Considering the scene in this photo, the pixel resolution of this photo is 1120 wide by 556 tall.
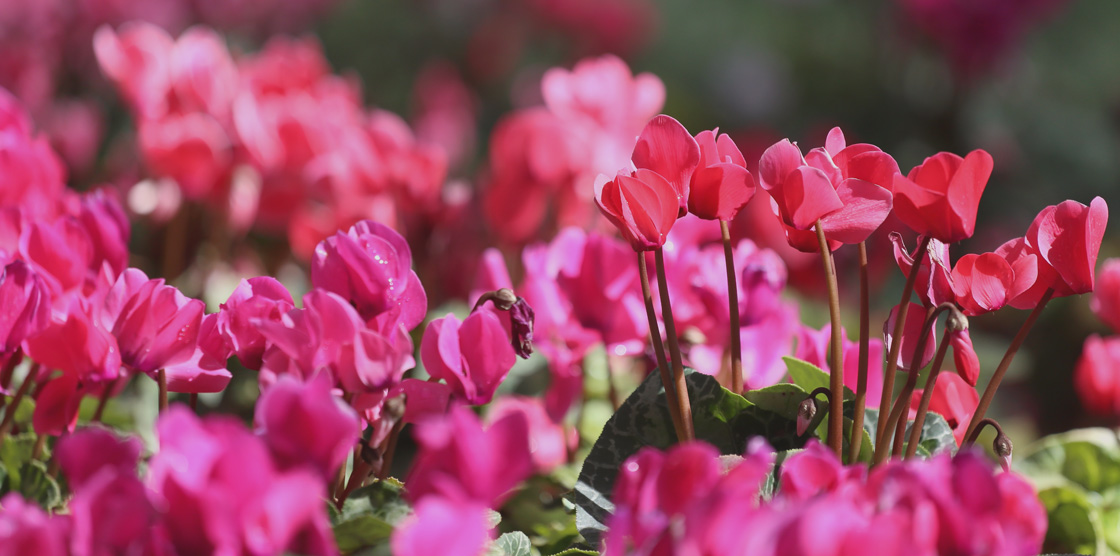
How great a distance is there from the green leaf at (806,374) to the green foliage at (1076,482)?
0.26 metres

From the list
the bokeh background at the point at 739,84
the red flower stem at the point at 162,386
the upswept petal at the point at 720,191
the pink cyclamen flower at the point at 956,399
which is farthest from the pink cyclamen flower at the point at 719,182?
the bokeh background at the point at 739,84

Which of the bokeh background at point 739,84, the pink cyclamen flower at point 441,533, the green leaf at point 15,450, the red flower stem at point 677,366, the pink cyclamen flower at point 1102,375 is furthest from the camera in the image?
the bokeh background at point 739,84

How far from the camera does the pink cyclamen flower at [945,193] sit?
553mm

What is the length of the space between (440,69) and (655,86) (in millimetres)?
2273

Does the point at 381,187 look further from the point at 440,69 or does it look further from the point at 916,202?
the point at 440,69

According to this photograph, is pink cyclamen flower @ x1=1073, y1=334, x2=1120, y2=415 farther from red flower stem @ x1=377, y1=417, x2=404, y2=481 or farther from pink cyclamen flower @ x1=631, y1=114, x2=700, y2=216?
red flower stem @ x1=377, y1=417, x2=404, y2=481

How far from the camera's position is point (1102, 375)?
2.90 ft

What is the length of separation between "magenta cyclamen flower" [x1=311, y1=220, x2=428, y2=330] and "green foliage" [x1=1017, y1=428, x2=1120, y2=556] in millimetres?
538

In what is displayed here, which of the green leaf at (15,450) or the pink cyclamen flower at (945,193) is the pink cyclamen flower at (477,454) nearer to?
the pink cyclamen flower at (945,193)

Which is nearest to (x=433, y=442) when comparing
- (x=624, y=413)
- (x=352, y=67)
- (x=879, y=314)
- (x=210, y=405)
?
(x=624, y=413)

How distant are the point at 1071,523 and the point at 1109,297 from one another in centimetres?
18

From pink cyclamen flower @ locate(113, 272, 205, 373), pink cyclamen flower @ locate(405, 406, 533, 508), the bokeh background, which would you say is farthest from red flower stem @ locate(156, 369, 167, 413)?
the bokeh background

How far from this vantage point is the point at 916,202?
0.56 meters

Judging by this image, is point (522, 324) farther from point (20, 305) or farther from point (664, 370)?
point (20, 305)
